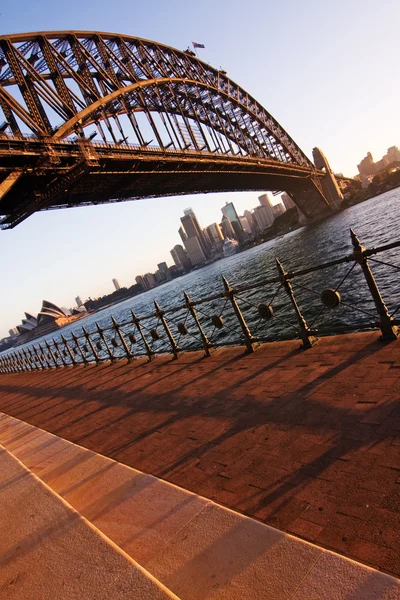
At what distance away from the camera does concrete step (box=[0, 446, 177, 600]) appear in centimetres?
204

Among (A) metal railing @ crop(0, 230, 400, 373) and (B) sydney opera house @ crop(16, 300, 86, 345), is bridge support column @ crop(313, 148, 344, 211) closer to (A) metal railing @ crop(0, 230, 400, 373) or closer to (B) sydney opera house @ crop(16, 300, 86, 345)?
(A) metal railing @ crop(0, 230, 400, 373)

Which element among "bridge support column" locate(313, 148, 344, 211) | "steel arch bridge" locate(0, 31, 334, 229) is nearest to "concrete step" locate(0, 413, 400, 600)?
"steel arch bridge" locate(0, 31, 334, 229)

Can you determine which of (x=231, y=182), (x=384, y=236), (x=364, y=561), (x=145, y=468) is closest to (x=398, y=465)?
(x=364, y=561)

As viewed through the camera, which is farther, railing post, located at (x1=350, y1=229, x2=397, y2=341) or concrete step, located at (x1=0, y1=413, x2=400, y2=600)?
railing post, located at (x1=350, y1=229, x2=397, y2=341)

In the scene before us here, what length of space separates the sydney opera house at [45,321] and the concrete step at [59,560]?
15649 cm

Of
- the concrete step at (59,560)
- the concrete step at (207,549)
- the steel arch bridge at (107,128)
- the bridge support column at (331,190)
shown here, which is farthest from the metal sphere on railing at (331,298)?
the bridge support column at (331,190)

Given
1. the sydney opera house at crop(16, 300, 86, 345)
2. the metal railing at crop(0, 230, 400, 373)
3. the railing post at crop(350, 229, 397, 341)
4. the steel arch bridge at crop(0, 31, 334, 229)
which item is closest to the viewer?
the railing post at crop(350, 229, 397, 341)

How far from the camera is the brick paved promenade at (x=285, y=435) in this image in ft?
8.22

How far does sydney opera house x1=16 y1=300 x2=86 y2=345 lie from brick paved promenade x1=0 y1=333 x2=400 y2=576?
505 ft

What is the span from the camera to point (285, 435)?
12.2 ft

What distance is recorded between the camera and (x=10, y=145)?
67.1 ft

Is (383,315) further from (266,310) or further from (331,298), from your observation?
(266,310)

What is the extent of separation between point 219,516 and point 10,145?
935 inches

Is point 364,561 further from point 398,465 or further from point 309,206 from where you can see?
point 309,206
